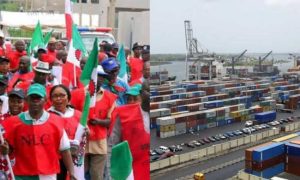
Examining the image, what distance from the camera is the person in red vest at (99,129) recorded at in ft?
13.1

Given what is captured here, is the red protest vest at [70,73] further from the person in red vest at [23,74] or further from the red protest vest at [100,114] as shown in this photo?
the red protest vest at [100,114]

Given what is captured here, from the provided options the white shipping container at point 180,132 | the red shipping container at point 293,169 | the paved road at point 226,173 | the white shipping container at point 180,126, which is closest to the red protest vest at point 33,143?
the paved road at point 226,173

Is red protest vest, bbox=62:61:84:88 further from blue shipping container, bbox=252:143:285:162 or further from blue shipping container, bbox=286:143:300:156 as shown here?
blue shipping container, bbox=286:143:300:156

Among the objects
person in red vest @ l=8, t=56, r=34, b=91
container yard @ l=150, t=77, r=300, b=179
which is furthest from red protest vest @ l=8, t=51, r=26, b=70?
container yard @ l=150, t=77, r=300, b=179

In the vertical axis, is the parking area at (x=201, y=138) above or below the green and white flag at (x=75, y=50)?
below

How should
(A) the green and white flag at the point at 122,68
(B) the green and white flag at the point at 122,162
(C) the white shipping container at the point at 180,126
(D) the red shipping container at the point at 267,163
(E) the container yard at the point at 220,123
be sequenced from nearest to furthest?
(B) the green and white flag at the point at 122,162, (A) the green and white flag at the point at 122,68, (D) the red shipping container at the point at 267,163, (E) the container yard at the point at 220,123, (C) the white shipping container at the point at 180,126

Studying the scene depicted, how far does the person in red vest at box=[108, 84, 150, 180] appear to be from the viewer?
356 centimetres

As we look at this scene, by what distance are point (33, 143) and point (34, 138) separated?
0.04 meters

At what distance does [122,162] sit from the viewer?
11.5ft

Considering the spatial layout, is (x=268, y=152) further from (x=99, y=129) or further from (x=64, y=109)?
(x=64, y=109)

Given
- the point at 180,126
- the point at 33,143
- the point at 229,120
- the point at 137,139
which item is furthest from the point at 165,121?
the point at 33,143

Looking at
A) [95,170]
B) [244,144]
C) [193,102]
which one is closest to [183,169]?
[244,144]

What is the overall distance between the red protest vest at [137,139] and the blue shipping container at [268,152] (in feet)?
82.5

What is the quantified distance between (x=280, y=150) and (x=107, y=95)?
27.3m
